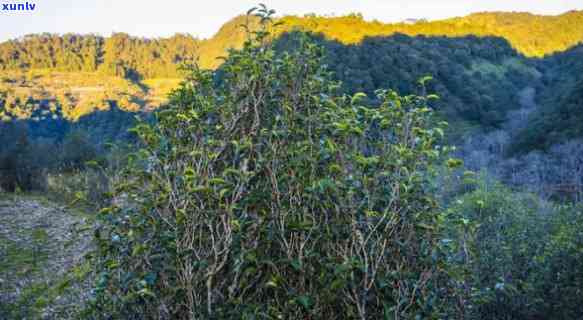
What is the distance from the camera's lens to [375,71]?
3356cm

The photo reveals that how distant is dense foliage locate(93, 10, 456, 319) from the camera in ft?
5.44

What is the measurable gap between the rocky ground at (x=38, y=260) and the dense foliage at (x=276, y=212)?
10.3 feet

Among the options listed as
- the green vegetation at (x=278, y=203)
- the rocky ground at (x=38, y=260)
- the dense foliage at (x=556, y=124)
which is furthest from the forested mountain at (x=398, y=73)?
the green vegetation at (x=278, y=203)

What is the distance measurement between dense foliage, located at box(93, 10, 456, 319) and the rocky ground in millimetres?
3140

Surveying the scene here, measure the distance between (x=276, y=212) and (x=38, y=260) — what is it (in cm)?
1010

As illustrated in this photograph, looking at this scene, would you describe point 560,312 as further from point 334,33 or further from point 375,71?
point 334,33

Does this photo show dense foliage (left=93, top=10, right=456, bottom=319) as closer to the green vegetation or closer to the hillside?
the green vegetation

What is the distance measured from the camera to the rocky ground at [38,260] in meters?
7.43

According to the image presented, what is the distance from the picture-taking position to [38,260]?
10.0m

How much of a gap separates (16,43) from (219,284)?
204 ft

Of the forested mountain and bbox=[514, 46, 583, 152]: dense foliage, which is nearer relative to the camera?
bbox=[514, 46, 583, 152]: dense foliage

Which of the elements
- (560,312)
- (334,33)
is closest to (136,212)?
(560,312)

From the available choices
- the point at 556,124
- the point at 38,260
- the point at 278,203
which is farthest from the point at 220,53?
the point at 278,203

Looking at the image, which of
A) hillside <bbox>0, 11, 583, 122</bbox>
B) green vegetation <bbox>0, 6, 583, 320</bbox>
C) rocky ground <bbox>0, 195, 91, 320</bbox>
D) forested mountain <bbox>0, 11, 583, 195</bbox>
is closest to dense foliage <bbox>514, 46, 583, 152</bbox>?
forested mountain <bbox>0, 11, 583, 195</bbox>
